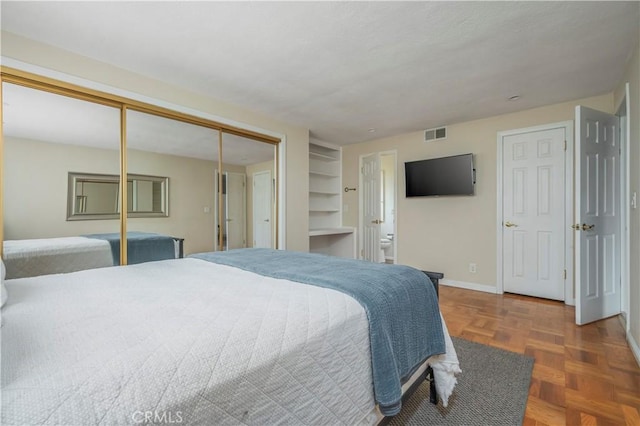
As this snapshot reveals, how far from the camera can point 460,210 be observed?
412 centimetres

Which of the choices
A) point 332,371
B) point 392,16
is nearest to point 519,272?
point 392,16

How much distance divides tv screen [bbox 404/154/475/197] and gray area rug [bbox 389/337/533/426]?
2.35 metres

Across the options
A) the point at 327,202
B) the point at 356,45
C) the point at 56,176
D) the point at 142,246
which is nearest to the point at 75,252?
the point at 142,246

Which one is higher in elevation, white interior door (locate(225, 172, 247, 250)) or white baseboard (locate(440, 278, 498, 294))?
white interior door (locate(225, 172, 247, 250))

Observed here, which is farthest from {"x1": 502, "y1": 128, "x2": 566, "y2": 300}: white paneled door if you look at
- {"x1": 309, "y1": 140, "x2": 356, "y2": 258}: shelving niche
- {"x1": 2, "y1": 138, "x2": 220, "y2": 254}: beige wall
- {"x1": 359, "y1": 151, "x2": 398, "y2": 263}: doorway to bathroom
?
{"x1": 2, "y1": 138, "x2": 220, "y2": 254}: beige wall

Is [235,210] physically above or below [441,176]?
below

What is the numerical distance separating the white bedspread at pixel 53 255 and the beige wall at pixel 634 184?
4126mm

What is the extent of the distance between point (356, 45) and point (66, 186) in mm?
2541

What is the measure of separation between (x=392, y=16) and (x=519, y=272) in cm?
338

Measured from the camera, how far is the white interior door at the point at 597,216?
2688 mm

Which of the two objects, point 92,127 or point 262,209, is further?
point 262,209

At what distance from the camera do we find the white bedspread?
6.80 ft

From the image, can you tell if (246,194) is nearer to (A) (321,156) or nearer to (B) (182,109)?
(B) (182,109)

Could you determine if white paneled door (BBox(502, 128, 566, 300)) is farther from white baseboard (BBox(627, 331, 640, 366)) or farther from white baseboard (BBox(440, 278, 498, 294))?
white baseboard (BBox(627, 331, 640, 366))
